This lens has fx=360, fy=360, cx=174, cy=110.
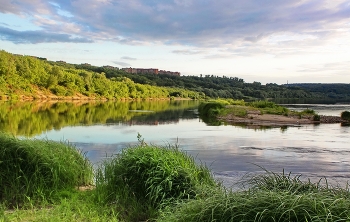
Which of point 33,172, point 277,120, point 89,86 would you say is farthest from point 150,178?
point 89,86

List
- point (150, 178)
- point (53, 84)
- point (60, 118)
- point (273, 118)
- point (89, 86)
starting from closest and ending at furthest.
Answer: point (150, 178) < point (60, 118) < point (273, 118) < point (53, 84) < point (89, 86)

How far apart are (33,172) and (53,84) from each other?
338 ft

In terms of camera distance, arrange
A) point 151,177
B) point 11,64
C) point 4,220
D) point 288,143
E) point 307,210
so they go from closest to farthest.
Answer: point 307,210
point 4,220
point 151,177
point 288,143
point 11,64

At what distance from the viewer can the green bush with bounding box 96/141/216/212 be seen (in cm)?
771

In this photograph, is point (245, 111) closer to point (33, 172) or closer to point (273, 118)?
point (273, 118)

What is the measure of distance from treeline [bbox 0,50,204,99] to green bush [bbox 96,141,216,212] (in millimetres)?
81756

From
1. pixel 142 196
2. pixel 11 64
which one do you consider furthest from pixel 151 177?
pixel 11 64

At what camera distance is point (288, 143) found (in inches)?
890

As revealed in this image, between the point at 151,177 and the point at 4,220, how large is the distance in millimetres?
2936

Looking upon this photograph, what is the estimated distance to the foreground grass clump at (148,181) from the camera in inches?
300

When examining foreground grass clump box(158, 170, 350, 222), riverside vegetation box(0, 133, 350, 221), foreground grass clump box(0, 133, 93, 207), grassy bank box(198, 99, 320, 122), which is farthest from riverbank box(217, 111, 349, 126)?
foreground grass clump box(158, 170, 350, 222)

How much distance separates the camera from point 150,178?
793 cm

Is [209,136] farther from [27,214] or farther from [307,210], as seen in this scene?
[307,210]

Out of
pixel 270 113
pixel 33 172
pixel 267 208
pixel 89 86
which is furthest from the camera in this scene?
pixel 89 86
